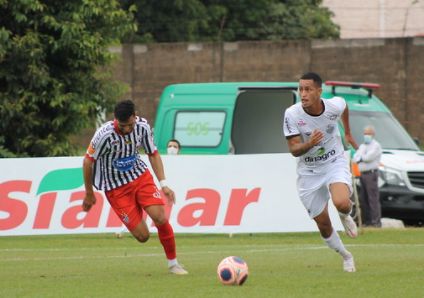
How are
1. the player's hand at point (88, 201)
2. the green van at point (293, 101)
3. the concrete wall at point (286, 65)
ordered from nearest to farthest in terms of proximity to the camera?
the player's hand at point (88, 201)
the green van at point (293, 101)
the concrete wall at point (286, 65)

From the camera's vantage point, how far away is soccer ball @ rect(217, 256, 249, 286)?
37.9 feet

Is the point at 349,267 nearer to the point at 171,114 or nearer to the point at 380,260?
the point at 380,260

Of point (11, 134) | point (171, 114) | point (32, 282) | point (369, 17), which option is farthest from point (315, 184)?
point (369, 17)

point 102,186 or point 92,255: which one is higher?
point 102,186

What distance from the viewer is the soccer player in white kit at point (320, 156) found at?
41.8 ft

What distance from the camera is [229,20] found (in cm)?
4984

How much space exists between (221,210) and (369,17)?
4543cm

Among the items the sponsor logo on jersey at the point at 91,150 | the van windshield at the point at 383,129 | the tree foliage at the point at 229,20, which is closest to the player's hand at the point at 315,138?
the sponsor logo on jersey at the point at 91,150

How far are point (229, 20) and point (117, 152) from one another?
122 ft

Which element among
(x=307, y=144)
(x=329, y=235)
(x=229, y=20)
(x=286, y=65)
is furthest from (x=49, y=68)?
(x=229, y=20)

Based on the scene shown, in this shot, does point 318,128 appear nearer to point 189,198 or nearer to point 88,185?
point 88,185

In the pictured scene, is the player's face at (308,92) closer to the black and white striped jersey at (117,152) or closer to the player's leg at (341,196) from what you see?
the player's leg at (341,196)

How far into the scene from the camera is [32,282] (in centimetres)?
1253

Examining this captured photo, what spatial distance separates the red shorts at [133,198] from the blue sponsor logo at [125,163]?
17cm
